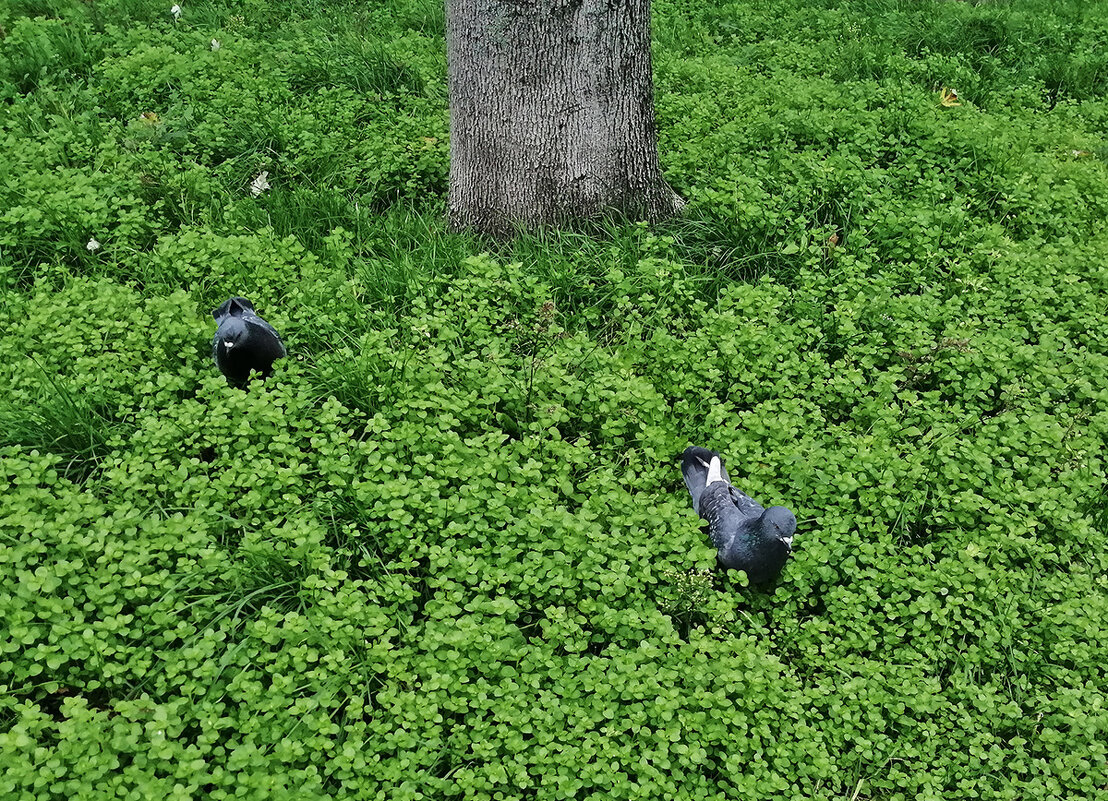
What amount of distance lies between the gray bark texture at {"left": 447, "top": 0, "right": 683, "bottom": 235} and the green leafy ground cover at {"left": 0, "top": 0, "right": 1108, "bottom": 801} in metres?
0.25

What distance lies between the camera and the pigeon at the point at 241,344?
3738 millimetres

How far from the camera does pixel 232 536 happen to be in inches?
130

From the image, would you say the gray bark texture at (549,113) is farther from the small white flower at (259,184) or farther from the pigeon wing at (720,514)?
the pigeon wing at (720,514)

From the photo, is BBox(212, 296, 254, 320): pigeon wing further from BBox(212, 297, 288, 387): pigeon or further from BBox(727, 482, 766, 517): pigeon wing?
BBox(727, 482, 766, 517): pigeon wing

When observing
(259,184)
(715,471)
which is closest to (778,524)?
(715,471)

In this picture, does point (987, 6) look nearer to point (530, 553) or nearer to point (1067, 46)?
point (1067, 46)

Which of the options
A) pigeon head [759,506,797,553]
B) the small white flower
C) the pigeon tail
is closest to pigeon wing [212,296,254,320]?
the small white flower

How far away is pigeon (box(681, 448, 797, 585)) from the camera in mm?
3199

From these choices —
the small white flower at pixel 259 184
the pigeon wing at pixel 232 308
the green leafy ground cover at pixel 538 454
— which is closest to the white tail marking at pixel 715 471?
the green leafy ground cover at pixel 538 454

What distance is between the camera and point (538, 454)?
11.9 ft

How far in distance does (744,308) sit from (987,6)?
5.08m

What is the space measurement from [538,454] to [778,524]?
1.04 metres

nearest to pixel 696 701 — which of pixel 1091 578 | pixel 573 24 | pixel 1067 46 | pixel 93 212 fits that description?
pixel 1091 578

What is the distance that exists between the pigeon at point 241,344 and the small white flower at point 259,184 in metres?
1.41
